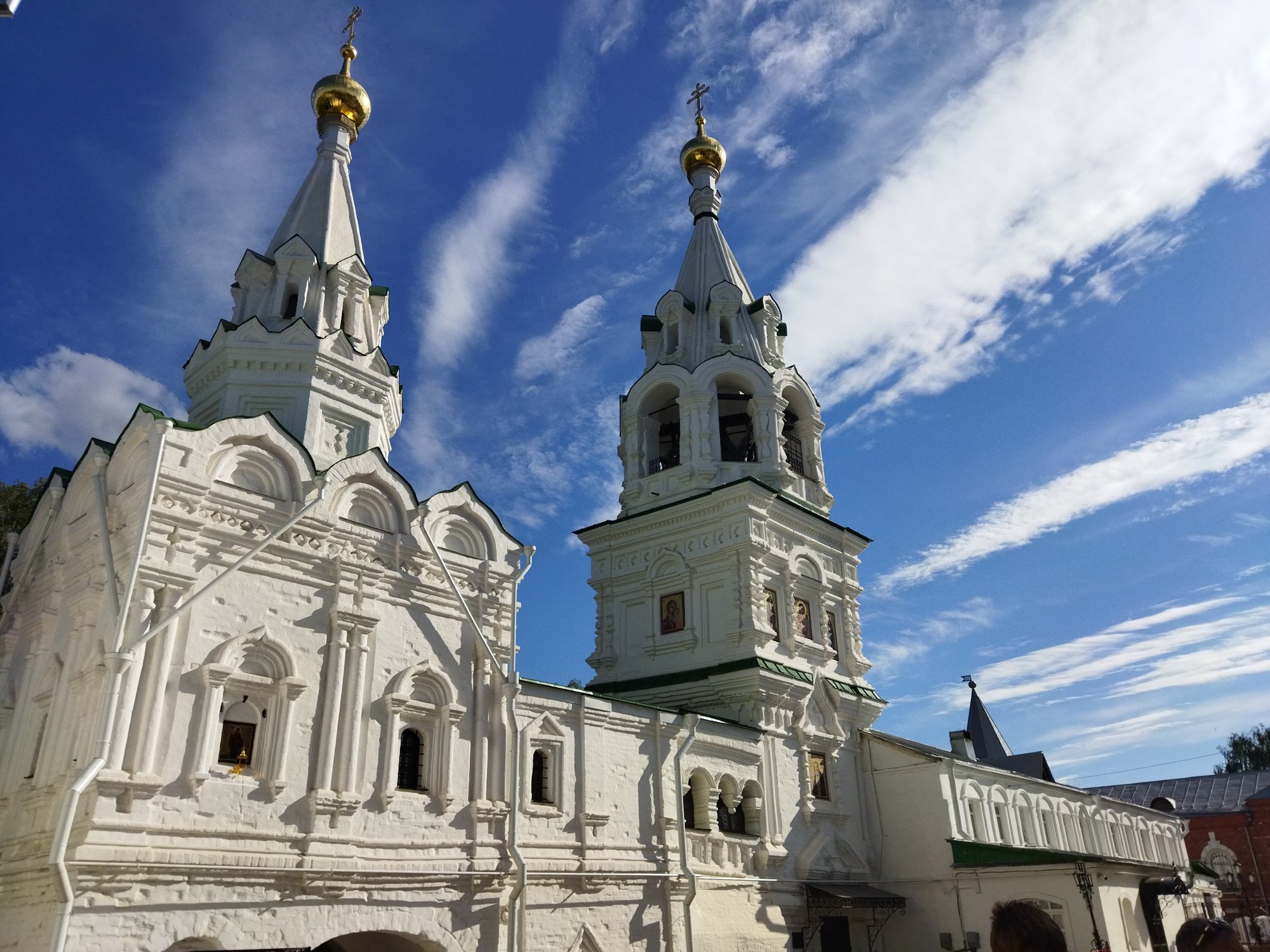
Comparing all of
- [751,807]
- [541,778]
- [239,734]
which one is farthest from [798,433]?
[239,734]

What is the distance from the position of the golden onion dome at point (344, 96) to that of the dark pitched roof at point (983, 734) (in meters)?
28.8

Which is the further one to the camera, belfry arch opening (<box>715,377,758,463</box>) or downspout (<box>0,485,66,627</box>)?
belfry arch opening (<box>715,377,758,463</box>)

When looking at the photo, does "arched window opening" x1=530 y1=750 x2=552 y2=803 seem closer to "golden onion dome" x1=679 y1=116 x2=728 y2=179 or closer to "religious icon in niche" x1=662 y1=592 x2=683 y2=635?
"religious icon in niche" x1=662 y1=592 x2=683 y2=635

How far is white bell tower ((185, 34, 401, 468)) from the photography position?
14711 millimetres

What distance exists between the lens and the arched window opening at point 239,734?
10.9 meters

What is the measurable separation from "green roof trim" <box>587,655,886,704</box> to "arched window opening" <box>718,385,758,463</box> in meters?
5.16

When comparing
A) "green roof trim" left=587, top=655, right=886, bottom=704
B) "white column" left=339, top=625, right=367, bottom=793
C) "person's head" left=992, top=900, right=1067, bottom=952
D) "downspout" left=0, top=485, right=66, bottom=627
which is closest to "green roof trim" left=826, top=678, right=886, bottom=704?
"green roof trim" left=587, top=655, right=886, bottom=704

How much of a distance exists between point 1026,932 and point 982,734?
119 feet

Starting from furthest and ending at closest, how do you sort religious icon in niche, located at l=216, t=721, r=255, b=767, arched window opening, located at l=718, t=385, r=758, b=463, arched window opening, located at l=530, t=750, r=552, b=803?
arched window opening, located at l=718, t=385, r=758, b=463
arched window opening, located at l=530, t=750, r=552, b=803
religious icon in niche, located at l=216, t=721, r=255, b=767

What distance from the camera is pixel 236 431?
12078mm

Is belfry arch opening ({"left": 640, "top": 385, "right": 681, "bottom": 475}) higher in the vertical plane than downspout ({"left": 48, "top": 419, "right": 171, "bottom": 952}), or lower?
higher

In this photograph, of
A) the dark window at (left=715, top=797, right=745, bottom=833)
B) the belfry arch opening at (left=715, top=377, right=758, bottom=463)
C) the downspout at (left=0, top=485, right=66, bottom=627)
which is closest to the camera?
the downspout at (left=0, top=485, right=66, bottom=627)

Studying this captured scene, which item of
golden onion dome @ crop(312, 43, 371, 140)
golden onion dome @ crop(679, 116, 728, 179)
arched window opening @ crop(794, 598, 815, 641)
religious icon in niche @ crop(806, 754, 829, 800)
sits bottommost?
religious icon in niche @ crop(806, 754, 829, 800)

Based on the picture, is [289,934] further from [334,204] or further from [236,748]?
[334,204]
